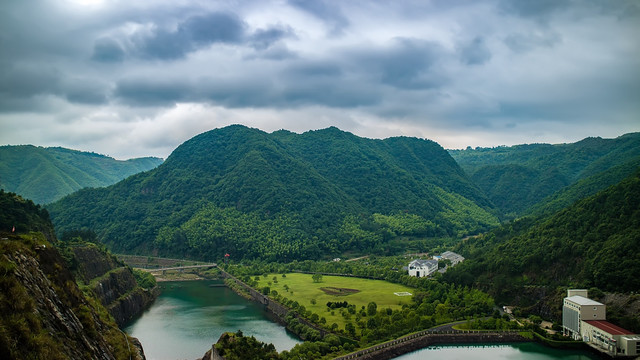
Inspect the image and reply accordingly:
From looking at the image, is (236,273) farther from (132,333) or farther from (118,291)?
(132,333)

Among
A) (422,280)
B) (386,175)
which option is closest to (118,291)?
(422,280)

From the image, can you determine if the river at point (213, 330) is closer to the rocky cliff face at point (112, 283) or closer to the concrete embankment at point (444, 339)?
the concrete embankment at point (444, 339)

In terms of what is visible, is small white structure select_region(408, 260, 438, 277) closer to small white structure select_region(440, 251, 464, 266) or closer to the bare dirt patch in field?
small white structure select_region(440, 251, 464, 266)

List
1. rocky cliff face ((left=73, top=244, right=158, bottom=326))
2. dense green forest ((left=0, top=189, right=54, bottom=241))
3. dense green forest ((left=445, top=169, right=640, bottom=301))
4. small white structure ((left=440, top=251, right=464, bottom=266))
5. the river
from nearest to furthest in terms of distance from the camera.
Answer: the river < dense green forest ((left=445, top=169, right=640, bottom=301)) < dense green forest ((left=0, top=189, right=54, bottom=241)) < rocky cliff face ((left=73, top=244, right=158, bottom=326)) < small white structure ((left=440, top=251, right=464, bottom=266))

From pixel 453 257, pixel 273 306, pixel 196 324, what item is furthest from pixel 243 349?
pixel 453 257

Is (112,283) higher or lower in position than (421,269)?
lower

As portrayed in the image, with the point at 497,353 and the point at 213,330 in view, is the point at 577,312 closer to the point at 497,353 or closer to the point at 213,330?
the point at 497,353

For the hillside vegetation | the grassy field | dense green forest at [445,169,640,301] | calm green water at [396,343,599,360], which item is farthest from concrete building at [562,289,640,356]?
the hillside vegetation
